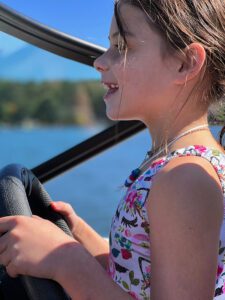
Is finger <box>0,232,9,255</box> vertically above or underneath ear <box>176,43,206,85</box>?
underneath

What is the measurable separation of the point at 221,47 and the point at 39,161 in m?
0.84

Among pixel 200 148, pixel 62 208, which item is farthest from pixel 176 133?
pixel 62 208

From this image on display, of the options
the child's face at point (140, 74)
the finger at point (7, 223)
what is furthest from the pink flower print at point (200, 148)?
the finger at point (7, 223)

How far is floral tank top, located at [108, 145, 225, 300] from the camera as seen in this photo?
2.76 feet

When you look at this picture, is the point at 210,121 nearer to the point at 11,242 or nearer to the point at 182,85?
the point at 182,85

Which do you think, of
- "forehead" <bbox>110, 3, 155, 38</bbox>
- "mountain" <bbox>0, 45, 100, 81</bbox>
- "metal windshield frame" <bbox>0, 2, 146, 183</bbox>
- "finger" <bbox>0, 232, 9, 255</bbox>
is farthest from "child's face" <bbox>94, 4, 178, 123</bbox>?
"mountain" <bbox>0, 45, 100, 81</bbox>

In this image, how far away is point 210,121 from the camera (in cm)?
110

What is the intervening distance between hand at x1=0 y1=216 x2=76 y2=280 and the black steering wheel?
2cm

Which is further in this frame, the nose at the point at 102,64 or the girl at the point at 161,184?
the nose at the point at 102,64

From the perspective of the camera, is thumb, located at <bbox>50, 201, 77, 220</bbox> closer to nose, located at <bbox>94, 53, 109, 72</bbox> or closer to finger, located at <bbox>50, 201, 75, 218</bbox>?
finger, located at <bbox>50, 201, 75, 218</bbox>

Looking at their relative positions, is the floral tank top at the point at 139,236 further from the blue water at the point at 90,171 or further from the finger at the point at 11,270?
the blue water at the point at 90,171

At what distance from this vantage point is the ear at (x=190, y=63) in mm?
912

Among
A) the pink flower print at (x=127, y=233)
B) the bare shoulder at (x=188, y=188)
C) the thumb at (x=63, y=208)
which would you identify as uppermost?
the bare shoulder at (x=188, y=188)

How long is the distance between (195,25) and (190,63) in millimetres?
73
